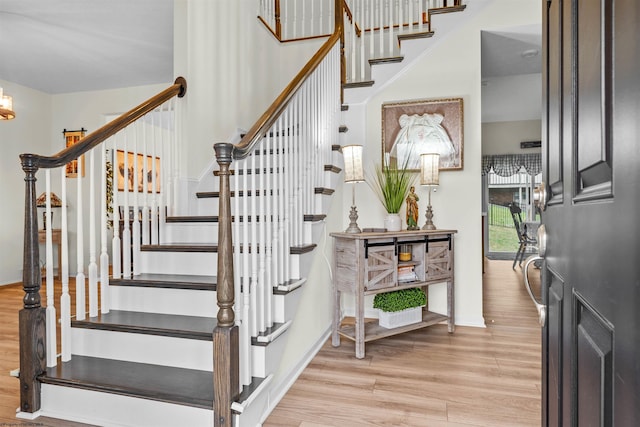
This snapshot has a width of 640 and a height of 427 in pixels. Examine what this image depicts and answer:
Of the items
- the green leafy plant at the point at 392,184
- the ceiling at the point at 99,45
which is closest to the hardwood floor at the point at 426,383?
the green leafy plant at the point at 392,184

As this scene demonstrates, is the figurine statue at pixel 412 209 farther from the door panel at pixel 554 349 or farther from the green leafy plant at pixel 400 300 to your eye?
the door panel at pixel 554 349

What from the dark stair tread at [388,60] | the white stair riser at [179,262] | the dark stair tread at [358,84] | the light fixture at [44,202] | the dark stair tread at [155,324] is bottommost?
the dark stair tread at [155,324]

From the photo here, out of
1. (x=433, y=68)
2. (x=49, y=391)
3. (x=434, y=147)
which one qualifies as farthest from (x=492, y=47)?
(x=49, y=391)

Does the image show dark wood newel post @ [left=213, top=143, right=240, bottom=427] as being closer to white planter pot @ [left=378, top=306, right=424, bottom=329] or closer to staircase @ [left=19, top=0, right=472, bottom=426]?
staircase @ [left=19, top=0, right=472, bottom=426]

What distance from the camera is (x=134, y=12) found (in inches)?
136

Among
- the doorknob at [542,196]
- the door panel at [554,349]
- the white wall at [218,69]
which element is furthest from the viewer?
the white wall at [218,69]

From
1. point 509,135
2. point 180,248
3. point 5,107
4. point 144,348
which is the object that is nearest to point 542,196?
point 144,348

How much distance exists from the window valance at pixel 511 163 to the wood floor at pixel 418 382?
14.4ft

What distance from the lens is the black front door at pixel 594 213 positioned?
403mm

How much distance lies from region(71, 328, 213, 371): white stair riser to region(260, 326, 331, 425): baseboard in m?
0.36

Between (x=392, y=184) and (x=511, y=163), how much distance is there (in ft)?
16.0

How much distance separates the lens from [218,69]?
3.25m

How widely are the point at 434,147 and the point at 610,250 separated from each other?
3002 mm

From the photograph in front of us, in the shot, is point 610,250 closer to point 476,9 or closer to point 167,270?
point 167,270
